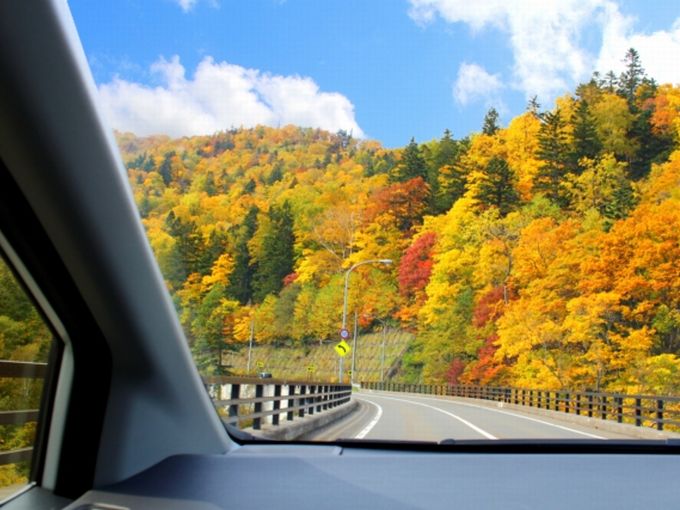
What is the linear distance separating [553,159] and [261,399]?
2.54m

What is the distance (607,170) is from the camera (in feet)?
12.9

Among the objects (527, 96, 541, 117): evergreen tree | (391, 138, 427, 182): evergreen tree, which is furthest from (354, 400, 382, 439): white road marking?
(527, 96, 541, 117): evergreen tree

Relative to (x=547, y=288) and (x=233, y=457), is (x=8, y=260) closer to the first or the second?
(x=233, y=457)

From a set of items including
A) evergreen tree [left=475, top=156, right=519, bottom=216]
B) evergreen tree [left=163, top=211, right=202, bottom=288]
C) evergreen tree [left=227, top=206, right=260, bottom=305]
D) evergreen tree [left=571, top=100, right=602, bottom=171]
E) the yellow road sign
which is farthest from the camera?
the yellow road sign

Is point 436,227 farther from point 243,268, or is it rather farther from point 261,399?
point 261,399

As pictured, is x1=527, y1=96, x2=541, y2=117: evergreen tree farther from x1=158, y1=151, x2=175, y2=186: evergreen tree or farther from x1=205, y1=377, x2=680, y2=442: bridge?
x1=205, y1=377, x2=680, y2=442: bridge

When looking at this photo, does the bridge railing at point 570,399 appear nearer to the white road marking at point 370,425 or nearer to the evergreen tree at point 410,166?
the white road marking at point 370,425

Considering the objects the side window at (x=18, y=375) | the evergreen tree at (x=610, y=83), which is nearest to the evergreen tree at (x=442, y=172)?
the evergreen tree at (x=610, y=83)

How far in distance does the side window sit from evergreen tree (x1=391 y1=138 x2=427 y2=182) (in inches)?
80.7

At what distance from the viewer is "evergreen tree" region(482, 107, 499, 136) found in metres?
3.50

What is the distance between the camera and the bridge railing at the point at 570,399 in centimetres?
612

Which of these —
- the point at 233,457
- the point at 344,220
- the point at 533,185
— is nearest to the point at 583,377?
the point at 533,185

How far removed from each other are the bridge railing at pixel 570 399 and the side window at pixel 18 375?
3026 millimetres

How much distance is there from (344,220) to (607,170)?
146cm
